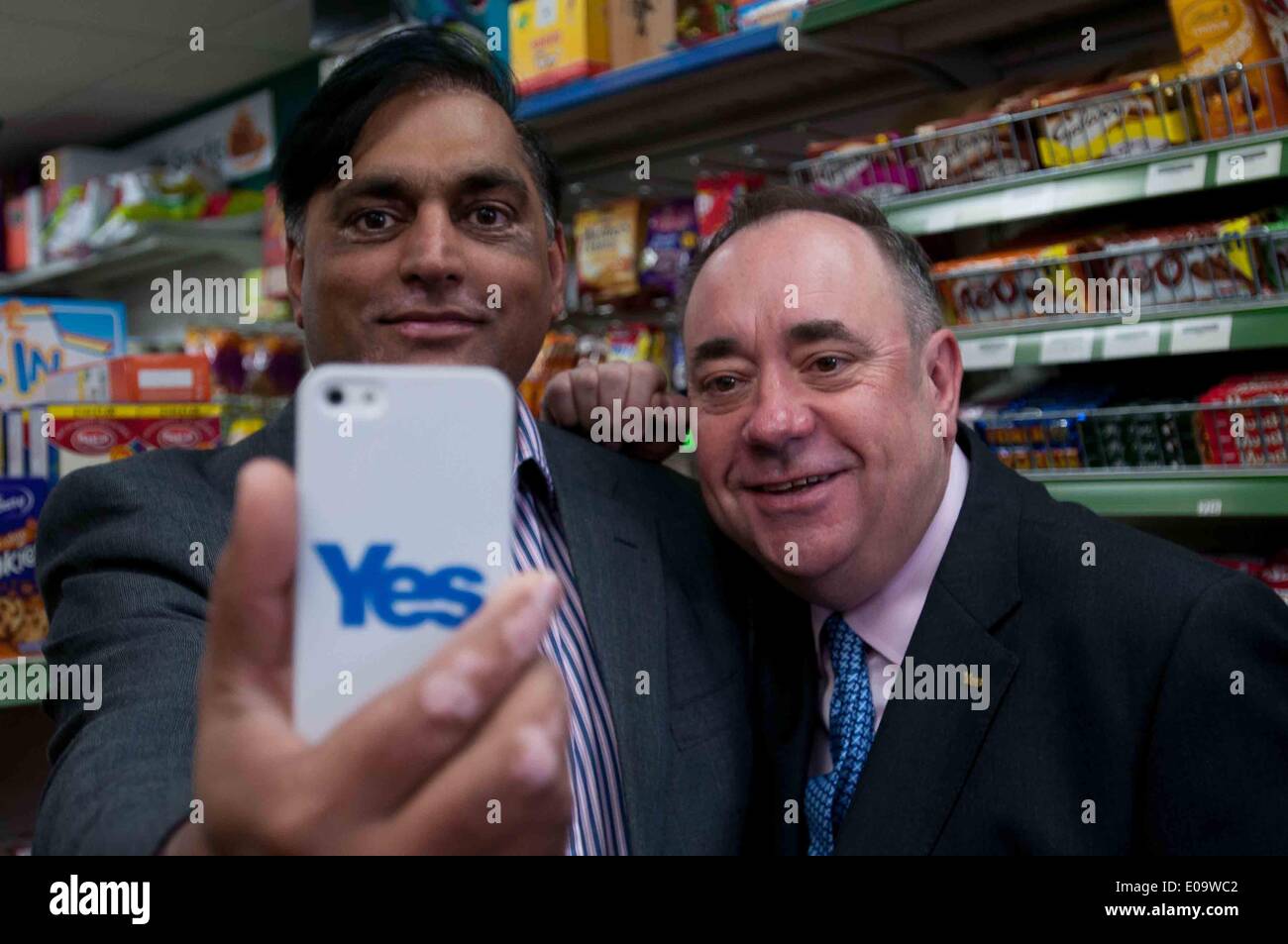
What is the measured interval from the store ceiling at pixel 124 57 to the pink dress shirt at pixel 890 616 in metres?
4.50

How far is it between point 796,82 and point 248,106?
4.57 m

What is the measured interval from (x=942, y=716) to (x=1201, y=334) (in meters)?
1.01

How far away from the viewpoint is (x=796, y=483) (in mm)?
1463

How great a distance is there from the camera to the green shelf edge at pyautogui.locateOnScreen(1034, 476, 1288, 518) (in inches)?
75.3

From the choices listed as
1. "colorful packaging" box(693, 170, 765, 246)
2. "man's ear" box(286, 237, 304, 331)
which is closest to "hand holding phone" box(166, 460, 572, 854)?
"man's ear" box(286, 237, 304, 331)

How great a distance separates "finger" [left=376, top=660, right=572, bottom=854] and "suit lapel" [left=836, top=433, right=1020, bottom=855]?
2.86ft

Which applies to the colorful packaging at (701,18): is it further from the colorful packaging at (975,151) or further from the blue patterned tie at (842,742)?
the blue patterned tie at (842,742)

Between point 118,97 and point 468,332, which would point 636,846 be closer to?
point 468,332

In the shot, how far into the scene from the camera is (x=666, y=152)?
328cm

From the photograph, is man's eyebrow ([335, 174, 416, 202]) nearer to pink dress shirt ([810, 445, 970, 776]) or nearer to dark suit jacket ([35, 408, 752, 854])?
dark suit jacket ([35, 408, 752, 854])

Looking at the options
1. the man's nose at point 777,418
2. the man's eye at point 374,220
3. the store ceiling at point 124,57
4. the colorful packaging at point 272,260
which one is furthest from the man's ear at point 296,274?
the store ceiling at point 124,57

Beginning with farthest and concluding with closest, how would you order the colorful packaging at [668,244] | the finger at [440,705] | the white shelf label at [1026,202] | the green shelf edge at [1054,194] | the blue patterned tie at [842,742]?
the colorful packaging at [668,244] < the white shelf label at [1026,202] < the green shelf edge at [1054,194] < the blue patterned tie at [842,742] < the finger at [440,705]

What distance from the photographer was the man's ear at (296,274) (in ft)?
5.57
